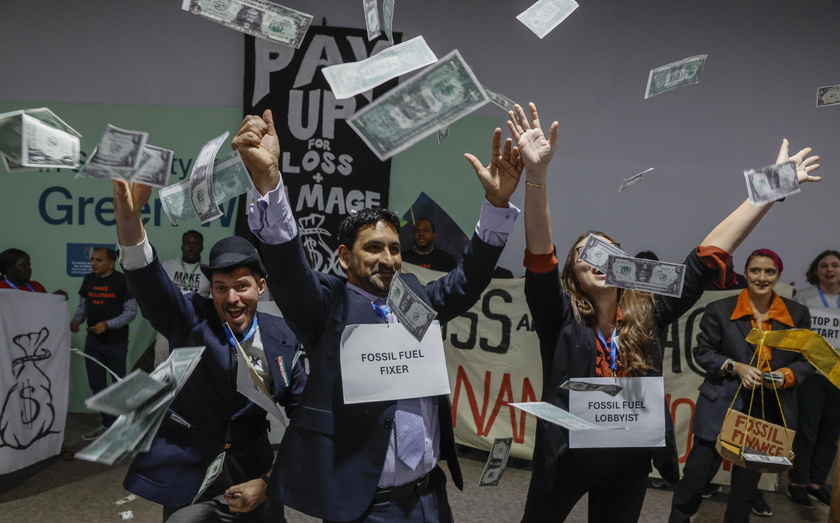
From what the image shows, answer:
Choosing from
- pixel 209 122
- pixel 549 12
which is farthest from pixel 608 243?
pixel 209 122

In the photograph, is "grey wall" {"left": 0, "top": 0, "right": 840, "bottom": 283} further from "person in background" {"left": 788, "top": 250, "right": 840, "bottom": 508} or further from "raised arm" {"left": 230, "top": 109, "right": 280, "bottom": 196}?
"raised arm" {"left": 230, "top": 109, "right": 280, "bottom": 196}

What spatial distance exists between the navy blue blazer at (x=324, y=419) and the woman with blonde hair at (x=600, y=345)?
46cm

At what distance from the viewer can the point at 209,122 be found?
23.5ft

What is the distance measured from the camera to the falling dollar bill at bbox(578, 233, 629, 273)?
2367 mm

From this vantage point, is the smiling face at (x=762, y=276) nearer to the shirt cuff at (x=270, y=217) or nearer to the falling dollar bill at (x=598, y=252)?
the falling dollar bill at (x=598, y=252)

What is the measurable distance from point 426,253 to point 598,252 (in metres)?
4.07

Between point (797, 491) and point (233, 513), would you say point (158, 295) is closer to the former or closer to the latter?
point (233, 513)

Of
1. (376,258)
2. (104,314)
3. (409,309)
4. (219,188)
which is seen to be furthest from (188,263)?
(409,309)

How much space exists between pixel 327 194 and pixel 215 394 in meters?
4.59

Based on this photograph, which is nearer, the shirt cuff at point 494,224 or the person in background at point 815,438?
the shirt cuff at point 494,224

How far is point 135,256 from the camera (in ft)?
7.47

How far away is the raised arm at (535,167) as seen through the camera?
2277mm

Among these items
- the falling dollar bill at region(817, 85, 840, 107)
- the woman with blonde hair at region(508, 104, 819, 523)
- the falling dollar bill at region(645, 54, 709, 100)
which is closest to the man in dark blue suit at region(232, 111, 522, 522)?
the woman with blonde hair at region(508, 104, 819, 523)

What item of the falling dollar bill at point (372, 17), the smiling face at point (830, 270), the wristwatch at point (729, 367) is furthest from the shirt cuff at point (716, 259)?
the smiling face at point (830, 270)
